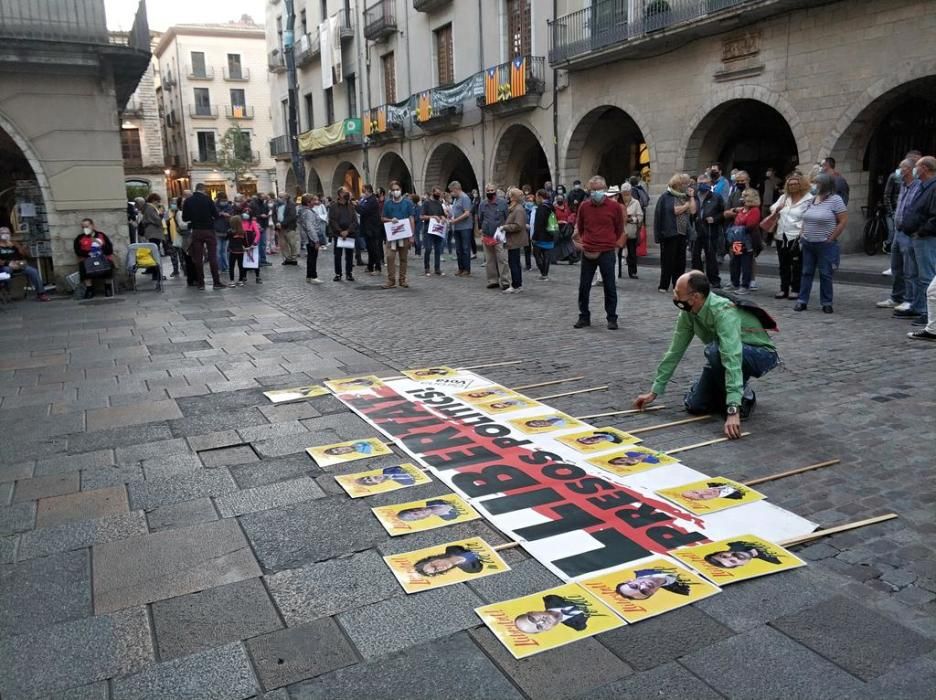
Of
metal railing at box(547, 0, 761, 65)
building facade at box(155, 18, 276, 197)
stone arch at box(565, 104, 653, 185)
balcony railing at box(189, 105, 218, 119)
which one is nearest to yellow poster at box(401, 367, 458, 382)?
metal railing at box(547, 0, 761, 65)

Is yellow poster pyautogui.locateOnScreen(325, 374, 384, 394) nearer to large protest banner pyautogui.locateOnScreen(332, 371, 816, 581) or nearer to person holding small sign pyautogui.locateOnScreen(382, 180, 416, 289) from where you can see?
large protest banner pyautogui.locateOnScreen(332, 371, 816, 581)

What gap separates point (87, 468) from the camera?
4.54 m

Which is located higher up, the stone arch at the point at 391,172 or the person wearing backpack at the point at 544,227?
the stone arch at the point at 391,172

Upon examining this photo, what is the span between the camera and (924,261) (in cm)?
799

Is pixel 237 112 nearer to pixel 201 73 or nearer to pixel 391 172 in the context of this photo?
pixel 201 73

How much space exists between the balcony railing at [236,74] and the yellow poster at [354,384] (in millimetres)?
53695

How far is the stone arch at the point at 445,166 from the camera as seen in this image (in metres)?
27.0

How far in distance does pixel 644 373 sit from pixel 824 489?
2639 millimetres

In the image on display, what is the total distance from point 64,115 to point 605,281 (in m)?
9.70

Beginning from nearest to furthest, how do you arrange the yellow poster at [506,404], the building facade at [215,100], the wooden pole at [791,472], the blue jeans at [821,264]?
the wooden pole at [791,472] < the yellow poster at [506,404] < the blue jeans at [821,264] < the building facade at [215,100]

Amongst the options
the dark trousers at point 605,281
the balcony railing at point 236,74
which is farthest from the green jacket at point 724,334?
the balcony railing at point 236,74

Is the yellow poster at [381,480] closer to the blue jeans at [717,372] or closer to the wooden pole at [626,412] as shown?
the wooden pole at [626,412]

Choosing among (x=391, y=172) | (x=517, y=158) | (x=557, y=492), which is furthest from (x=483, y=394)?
(x=391, y=172)

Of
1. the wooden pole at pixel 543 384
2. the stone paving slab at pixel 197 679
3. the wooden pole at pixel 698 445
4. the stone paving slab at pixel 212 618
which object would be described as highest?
the wooden pole at pixel 543 384
